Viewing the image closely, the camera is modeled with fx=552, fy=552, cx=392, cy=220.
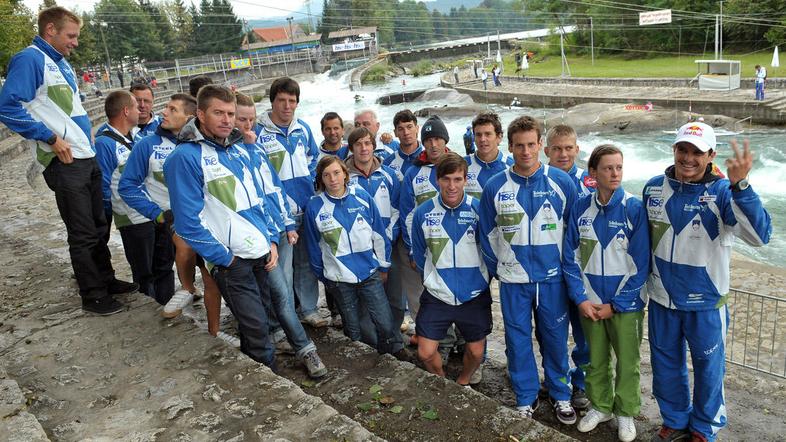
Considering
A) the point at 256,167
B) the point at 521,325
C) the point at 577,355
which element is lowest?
the point at 577,355

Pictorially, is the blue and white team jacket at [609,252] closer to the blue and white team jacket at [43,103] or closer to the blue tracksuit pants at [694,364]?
the blue tracksuit pants at [694,364]

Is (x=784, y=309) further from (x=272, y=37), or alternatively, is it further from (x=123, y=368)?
(x=272, y=37)

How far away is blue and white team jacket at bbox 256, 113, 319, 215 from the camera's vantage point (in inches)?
206

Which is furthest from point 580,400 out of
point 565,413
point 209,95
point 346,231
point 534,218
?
point 209,95

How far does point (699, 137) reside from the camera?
3.46m

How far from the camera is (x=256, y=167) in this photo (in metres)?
4.14

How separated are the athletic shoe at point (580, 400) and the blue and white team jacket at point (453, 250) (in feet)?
3.81

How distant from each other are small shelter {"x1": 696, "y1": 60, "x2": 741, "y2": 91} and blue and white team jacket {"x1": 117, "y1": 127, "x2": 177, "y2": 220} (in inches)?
1122

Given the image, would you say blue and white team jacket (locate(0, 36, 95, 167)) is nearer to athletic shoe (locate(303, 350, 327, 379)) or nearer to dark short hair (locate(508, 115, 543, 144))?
athletic shoe (locate(303, 350, 327, 379))

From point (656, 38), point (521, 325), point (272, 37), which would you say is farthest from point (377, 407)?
point (272, 37)

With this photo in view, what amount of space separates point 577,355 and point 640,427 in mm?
676

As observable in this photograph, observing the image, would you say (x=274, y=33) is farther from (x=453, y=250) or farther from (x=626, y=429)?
(x=626, y=429)

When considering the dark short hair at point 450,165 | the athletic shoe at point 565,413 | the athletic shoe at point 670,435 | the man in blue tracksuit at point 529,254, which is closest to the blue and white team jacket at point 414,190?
the dark short hair at point 450,165

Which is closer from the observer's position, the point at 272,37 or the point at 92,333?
the point at 92,333
